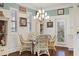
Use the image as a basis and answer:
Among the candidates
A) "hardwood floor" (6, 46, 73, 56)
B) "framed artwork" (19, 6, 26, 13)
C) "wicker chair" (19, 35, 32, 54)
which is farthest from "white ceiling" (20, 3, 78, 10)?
"hardwood floor" (6, 46, 73, 56)

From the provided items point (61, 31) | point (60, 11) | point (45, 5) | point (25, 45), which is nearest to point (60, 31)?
point (61, 31)

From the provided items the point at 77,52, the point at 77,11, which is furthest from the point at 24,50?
the point at 77,11

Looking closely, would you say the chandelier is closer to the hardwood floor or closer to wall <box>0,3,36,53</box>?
wall <box>0,3,36,53</box>

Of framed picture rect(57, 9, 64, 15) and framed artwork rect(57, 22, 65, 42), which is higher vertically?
framed picture rect(57, 9, 64, 15)

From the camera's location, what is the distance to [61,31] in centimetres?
205

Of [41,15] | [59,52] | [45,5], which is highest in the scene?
[45,5]

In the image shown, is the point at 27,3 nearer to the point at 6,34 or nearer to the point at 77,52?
the point at 6,34

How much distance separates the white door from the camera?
2008 millimetres

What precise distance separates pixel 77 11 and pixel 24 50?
3.47ft

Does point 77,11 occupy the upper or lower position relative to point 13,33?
upper

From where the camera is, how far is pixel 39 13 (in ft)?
6.61

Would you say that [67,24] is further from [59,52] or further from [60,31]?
[59,52]

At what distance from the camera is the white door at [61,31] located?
2.01 metres

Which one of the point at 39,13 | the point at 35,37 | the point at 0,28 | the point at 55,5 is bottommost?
the point at 35,37
